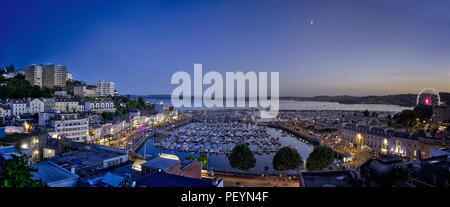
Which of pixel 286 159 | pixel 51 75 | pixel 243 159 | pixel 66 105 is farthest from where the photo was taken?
pixel 51 75

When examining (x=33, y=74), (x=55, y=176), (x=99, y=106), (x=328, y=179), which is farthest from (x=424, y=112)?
(x=33, y=74)

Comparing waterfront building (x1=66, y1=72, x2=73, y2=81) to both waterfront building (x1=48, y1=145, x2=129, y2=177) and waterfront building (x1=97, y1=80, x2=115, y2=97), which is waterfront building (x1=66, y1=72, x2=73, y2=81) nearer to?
waterfront building (x1=97, y1=80, x2=115, y2=97)

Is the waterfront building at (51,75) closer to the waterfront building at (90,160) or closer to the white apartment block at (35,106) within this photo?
the white apartment block at (35,106)

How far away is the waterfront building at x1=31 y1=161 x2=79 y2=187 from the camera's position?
6938 mm

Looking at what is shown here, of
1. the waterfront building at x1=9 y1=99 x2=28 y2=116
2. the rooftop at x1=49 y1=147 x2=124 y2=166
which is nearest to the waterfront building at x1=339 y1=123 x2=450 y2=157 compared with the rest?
the rooftop at x1=49 y1=147 x2=124 y2=166

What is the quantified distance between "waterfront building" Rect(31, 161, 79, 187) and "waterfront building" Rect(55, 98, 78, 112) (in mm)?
31172

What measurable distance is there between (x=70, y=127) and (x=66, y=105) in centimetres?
1575

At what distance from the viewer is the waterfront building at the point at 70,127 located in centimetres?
2127

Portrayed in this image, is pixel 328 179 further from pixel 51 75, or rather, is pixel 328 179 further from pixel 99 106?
pixel 51 75

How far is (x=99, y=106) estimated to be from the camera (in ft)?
128

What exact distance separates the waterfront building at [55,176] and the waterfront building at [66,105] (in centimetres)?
3117

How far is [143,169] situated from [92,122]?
21.9m

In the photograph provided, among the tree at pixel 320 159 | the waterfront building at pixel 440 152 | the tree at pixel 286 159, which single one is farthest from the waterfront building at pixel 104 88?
the waterfront building at pixel 440 152
